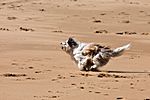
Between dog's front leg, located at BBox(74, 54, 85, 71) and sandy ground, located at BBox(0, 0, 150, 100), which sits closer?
sandy ground, located at BBox(0, 0, 150, 100)

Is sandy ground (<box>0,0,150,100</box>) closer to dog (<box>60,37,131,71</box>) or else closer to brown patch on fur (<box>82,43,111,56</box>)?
dog (<box>60,37,131,71</box>)

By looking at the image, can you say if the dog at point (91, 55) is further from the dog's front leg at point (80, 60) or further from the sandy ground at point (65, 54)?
the sandy ground at point (65, 54)

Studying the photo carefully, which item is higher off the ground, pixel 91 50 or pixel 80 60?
pixel 91 50

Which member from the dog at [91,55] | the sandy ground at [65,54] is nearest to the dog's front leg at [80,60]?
the dog at [91,55]

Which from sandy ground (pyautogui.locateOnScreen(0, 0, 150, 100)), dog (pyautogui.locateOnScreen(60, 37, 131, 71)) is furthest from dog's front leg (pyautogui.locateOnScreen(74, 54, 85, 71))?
sandy ground (pyautogui.locateOnScreen(0, 0, 150, 100))

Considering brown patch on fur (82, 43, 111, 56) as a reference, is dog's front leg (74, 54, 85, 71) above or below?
below

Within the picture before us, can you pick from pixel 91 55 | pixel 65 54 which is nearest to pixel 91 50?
pixel 91 55

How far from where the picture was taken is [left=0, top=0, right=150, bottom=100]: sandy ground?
7895 mm

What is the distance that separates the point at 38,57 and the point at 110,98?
4559 mm

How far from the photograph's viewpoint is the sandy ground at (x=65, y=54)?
25.9ft

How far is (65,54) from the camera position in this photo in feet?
41.1

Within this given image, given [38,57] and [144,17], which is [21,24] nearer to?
[144,17]

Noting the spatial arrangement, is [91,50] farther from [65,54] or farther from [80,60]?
[65,54]

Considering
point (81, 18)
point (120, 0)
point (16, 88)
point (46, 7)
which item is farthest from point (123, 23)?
point (16, 88)
